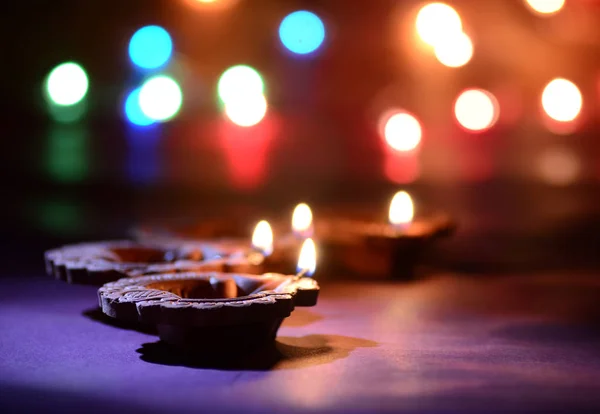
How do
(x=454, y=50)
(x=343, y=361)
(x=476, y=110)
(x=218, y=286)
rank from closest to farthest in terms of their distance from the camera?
(x=343, y=361)
(x=218, y=286)
(x=454, y=50)
(x=476, y=110)

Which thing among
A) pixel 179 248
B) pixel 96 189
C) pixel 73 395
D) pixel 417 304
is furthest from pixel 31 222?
pixel 73 395

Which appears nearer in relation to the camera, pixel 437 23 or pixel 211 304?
pixel 211 304

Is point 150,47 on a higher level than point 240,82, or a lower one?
higher

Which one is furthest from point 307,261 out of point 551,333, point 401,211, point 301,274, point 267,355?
point 401,211

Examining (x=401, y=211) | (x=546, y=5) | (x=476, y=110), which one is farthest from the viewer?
(x=476, y=110)

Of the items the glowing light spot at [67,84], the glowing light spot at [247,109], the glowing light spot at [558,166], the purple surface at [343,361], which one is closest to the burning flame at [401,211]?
the purple surface at [343,361]

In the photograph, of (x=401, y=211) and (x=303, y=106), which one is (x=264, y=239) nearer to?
(x=401, y=211)
